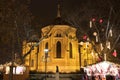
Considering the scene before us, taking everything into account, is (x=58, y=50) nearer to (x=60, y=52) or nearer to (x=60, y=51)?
(x=60, y=51)

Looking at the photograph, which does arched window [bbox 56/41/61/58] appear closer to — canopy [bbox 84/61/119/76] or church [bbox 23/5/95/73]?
church [bbox 23/5/95/73]

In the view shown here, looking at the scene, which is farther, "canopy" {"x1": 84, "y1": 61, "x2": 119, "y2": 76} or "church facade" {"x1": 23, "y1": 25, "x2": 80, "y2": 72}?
"church facade" {"x1": 23, "y1": 25, "x2": 80, "y2": 72}

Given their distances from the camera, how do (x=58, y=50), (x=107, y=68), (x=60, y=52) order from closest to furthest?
(x=107, y=68)
(x=60, y=52)
(x=58, y=50)

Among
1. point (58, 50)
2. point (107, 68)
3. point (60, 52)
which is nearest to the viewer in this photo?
point (107, 68)

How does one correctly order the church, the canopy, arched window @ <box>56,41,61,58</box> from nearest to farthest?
the canopy
the church
arched window @ <box>56,41,61,58</box>

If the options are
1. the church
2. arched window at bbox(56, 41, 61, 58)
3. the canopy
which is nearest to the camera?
the canopy

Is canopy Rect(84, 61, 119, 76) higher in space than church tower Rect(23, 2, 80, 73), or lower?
lower

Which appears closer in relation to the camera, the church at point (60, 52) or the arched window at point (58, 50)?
the church at point (60, 52)

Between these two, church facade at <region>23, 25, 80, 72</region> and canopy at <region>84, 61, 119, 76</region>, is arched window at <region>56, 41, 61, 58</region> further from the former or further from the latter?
canopy at <region>84, 61, 119, 76</region>

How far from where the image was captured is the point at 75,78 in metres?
46.8

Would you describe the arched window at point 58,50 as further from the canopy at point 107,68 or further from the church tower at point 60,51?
the canopy at point 107,68

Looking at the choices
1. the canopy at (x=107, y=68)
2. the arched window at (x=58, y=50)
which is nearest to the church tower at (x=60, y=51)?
the arched window at (x=58, y=50)

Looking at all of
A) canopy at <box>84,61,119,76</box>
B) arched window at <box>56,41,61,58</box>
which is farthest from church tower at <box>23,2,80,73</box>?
canopy at <box>84,61,119,76</box>

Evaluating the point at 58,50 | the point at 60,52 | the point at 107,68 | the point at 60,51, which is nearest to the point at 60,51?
the point at 60,51
